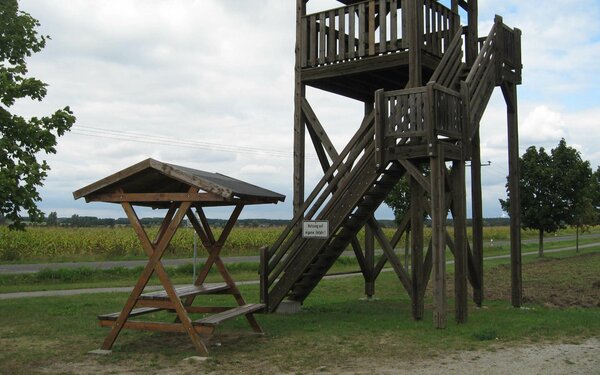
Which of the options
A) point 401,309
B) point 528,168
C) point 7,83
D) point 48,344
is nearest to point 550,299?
point 401,309

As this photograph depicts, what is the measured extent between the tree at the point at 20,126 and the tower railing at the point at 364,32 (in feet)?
16.7

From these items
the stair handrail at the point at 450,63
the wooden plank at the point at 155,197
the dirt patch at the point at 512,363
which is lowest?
the dirt patch at the point at 512,363

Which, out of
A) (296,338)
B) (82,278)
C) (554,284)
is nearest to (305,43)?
(296,338)

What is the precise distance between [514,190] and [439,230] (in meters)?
3.37

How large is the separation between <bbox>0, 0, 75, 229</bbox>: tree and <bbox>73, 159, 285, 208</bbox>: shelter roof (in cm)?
359

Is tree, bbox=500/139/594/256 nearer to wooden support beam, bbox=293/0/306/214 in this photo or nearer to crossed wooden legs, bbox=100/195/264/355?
wooden support beam, bbox=293/0/306/214

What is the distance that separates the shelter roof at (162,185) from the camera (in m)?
8.08

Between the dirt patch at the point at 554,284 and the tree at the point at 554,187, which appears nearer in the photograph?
the dirt patch at the point at 554,284

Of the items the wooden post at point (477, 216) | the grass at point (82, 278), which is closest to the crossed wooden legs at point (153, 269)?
the wooden post at point (477, 216)

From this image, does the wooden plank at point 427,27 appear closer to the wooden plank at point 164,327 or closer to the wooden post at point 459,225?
the wooden post at point 459,225

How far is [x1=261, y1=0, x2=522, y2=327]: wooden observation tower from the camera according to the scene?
33.2ft

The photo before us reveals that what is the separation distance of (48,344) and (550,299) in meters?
10.1

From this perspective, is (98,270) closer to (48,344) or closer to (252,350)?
(48,344)

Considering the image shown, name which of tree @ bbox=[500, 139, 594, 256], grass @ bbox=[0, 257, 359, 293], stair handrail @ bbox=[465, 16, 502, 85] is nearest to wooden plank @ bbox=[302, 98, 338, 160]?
stair handrail @ bbox=[465, 16, 502, 85]
